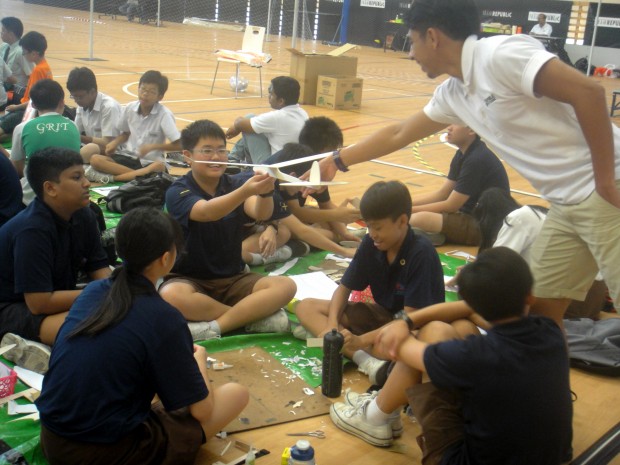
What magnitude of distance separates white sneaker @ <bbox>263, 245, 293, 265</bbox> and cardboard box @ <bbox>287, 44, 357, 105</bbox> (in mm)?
6348

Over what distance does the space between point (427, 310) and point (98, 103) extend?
428 centimetres

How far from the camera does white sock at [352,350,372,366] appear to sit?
3074 millimetres

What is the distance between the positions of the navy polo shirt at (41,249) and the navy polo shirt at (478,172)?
2.47 metres

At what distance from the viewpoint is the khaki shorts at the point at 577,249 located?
2303mm

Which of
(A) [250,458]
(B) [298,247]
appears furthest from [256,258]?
(A) [250,458]

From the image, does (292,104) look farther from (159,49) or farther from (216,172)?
(159,49)

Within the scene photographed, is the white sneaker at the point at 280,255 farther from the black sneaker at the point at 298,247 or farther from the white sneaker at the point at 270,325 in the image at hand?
the white sneaker at the point at 270,325

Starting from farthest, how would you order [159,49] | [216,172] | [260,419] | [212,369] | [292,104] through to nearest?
[159,49] < [292,104] < [216,172] < [212,369] < [260,419]

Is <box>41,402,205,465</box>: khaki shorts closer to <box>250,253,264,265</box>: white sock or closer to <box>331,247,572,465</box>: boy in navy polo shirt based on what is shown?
<box>331,247,572,465</box>: boy in navy polo shirt

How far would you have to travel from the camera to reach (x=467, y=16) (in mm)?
2408

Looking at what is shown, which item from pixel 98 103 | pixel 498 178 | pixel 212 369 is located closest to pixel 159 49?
Answer: pixel 98 103

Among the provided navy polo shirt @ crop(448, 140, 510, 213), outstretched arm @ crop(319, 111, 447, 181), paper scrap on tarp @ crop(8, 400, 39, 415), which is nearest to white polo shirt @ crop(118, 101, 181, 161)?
navy polo shirt @ crop(448, 140, 510, 213)

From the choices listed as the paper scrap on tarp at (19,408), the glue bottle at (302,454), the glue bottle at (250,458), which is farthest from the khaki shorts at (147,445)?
the paper scrap on tarp at (19,408)

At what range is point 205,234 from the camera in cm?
337
